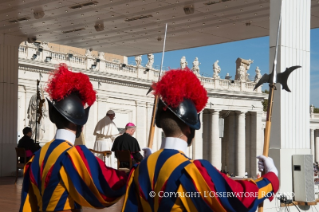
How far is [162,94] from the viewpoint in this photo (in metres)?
3.65

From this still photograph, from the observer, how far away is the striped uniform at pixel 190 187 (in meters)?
3.35

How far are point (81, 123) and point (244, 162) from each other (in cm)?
5076

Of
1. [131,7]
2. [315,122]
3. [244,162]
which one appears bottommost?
[244,162]

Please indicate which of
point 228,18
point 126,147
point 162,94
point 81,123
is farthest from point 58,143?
point 228,18

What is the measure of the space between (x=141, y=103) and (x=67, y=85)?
38.2 metres

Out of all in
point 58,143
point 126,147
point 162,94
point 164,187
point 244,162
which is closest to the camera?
point 164,187

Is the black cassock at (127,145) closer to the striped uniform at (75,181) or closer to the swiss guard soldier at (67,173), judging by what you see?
the swiss guard soldier at (67,173)

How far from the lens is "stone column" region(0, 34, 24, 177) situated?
15.5m

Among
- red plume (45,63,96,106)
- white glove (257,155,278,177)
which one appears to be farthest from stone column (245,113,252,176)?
white glove (257,155,278,177)

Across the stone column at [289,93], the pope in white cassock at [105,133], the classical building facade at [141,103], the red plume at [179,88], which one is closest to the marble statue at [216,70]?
the classical building facade at [141,103]

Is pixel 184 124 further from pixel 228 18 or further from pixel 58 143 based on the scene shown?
pixel 228 18

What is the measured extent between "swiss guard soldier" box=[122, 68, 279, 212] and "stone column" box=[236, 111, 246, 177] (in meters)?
50.0

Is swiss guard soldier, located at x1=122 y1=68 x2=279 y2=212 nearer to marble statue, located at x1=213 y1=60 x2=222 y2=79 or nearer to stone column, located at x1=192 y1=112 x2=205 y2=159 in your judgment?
stone column, located at x1=192 y1=112 x2=205 y2=159

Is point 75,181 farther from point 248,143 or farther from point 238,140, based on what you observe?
point 248,143
